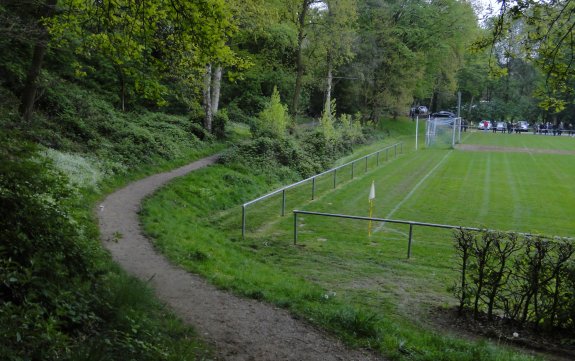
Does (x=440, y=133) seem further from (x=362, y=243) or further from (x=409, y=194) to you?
(x=362, y=243)

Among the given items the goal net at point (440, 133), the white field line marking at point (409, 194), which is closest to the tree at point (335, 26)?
the white field line marking at point (409, 194)

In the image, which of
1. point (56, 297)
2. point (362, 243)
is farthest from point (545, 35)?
point (362, 243)

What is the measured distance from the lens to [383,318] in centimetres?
723

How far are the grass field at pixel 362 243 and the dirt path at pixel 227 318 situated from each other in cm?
29

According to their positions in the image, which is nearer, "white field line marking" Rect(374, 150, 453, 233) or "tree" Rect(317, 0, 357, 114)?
"white field line marking" Rect(374, 150, 453, 233)

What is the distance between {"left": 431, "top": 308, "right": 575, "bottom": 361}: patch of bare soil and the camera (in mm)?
6848

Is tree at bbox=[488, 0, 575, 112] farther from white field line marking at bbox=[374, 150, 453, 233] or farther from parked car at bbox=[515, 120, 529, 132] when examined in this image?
parked car at bbox=[515, 120, 529, 132]

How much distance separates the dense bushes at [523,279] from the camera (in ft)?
23.6

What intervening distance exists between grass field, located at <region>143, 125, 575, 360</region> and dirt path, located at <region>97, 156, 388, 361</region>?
0.96 feet

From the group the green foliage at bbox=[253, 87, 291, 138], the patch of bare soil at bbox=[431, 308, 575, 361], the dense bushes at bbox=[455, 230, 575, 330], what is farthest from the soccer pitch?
the green foliage at bbox=[253, 87, 291, 138]

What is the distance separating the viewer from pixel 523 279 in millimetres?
7555

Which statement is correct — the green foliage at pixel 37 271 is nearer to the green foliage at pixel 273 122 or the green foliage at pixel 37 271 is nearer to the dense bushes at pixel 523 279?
the dense bushes at pixel 523 279

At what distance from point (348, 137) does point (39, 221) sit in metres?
32.6

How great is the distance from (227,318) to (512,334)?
4122mm
